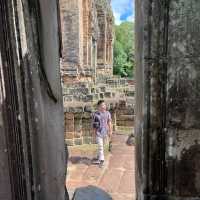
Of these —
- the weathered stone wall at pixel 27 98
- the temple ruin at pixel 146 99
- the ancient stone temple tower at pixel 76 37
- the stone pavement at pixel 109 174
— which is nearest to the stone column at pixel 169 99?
the temple ruin at pixel 146 99

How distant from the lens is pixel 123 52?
166ft

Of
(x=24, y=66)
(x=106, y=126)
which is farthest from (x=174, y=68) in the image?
(x=106, y=126)

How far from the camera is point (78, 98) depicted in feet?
29.1

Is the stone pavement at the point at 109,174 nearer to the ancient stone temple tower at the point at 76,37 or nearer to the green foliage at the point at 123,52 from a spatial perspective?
the ancient stone temple tower at the point at 76,37

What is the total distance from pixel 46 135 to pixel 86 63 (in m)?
14.7

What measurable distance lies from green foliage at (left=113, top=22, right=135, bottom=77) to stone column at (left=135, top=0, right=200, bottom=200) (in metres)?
38.4

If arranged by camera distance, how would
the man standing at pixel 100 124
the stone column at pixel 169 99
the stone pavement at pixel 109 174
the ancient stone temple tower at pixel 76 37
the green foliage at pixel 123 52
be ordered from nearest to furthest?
1. the stone column at pixel 169 99
2. the stone pavement at pixel 109 174
3. the man standing at pixel 100 124
4. the ancient stone temple tower at pixel 76 37
5. the green foliage at pixel 123 52

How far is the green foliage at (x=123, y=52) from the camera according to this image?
153ft

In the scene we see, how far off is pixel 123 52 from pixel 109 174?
150ft

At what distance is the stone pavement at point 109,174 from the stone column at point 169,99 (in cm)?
279

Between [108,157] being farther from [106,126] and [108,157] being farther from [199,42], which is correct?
[199,42]

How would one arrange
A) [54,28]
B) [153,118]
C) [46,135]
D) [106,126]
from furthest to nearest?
[106,126] → [54,28] → [46,135] → [153,118]

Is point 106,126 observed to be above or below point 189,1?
below

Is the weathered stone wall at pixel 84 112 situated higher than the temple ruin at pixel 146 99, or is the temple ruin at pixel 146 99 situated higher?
the temple ruin at pixel 146 99
